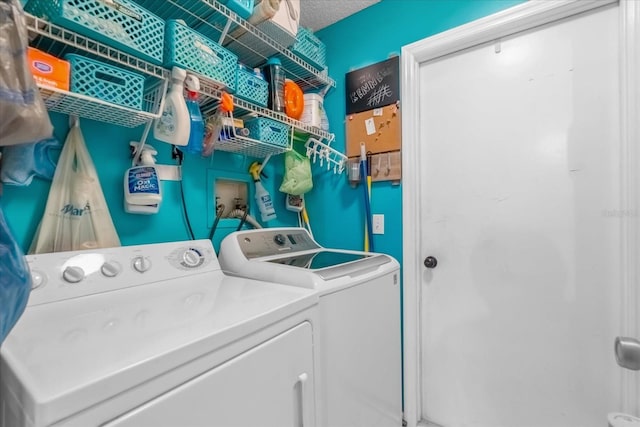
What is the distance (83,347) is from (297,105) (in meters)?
1.47

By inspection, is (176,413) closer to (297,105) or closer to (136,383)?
(136,383)

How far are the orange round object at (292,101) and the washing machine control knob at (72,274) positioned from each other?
119 centimetres

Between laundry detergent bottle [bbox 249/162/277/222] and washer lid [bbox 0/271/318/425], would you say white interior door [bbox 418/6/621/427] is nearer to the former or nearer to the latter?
laundry detergent bottle [bbox 249/162/277/222]

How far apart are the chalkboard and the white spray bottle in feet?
4.14

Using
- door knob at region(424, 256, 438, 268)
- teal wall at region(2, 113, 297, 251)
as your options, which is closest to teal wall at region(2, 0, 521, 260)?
teal wall at region(2, 113, 297, 251)

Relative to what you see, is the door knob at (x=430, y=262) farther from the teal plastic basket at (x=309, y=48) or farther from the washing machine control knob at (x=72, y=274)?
the washing machine control knob at (x=72, y=274)

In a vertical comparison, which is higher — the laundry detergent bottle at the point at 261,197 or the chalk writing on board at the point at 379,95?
the chalk writing on board at the point at 379,95

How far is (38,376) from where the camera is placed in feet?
1.65

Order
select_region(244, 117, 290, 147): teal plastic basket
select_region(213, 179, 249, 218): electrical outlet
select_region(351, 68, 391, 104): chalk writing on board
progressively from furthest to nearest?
select_region(351, 68, 391, 104): chalk writing on board < select_region(213, 179, 249, 218): electrical outlet < select_region(244, 117, 290, 147): teal plastic basket

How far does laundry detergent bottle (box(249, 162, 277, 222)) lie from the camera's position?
6.07 ft

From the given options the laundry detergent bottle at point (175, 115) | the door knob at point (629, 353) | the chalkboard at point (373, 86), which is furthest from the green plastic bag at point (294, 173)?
the door knob at point (629, 353)

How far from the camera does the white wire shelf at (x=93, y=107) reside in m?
0.91

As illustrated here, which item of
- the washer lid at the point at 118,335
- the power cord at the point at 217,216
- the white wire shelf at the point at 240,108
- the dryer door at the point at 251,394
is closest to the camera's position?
the washer lid at the point at 118,335

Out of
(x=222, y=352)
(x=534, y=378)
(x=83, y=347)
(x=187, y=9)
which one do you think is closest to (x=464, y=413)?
(x=534, y=378)
